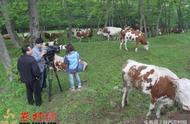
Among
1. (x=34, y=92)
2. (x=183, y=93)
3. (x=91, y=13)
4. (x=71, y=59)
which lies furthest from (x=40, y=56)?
(x=91, y=13)

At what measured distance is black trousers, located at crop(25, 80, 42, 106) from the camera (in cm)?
1363

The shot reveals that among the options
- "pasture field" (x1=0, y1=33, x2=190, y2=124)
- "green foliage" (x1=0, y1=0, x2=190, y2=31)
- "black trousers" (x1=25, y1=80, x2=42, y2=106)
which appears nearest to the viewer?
"pasture field" (x1=0, y1=33, x2=190, y2=124)

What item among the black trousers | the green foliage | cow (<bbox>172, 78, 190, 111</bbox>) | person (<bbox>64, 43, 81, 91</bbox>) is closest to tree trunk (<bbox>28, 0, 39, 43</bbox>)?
person (<bbox>64, 43, 81, 91</bbox>)

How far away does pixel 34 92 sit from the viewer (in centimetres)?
1373

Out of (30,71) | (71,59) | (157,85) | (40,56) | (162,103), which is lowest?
(162,103)

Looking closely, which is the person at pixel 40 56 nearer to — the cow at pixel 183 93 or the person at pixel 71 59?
the person at pixel 71 59

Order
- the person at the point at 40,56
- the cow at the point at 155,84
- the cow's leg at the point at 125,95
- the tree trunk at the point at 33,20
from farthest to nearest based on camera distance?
the tree trunk at the point at 33,20
the person at the point at 40,56
the cow's leg at the point at 125,95
the cow at the point at 155,84

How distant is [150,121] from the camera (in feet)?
37.7

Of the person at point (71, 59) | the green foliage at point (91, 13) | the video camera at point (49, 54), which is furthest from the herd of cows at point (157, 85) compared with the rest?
the green foliage at point (91, 13)

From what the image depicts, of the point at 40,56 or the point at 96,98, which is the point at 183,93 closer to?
the point at 96,98

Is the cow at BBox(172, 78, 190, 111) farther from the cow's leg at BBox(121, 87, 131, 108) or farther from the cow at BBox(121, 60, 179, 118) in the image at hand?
the cow's leg at BBox(121, 87, 131, 108)

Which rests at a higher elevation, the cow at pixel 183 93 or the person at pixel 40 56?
the person at pixel 40 56

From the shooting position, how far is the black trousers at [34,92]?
44.7 feet

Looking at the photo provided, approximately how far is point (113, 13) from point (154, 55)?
2193 centimetres
